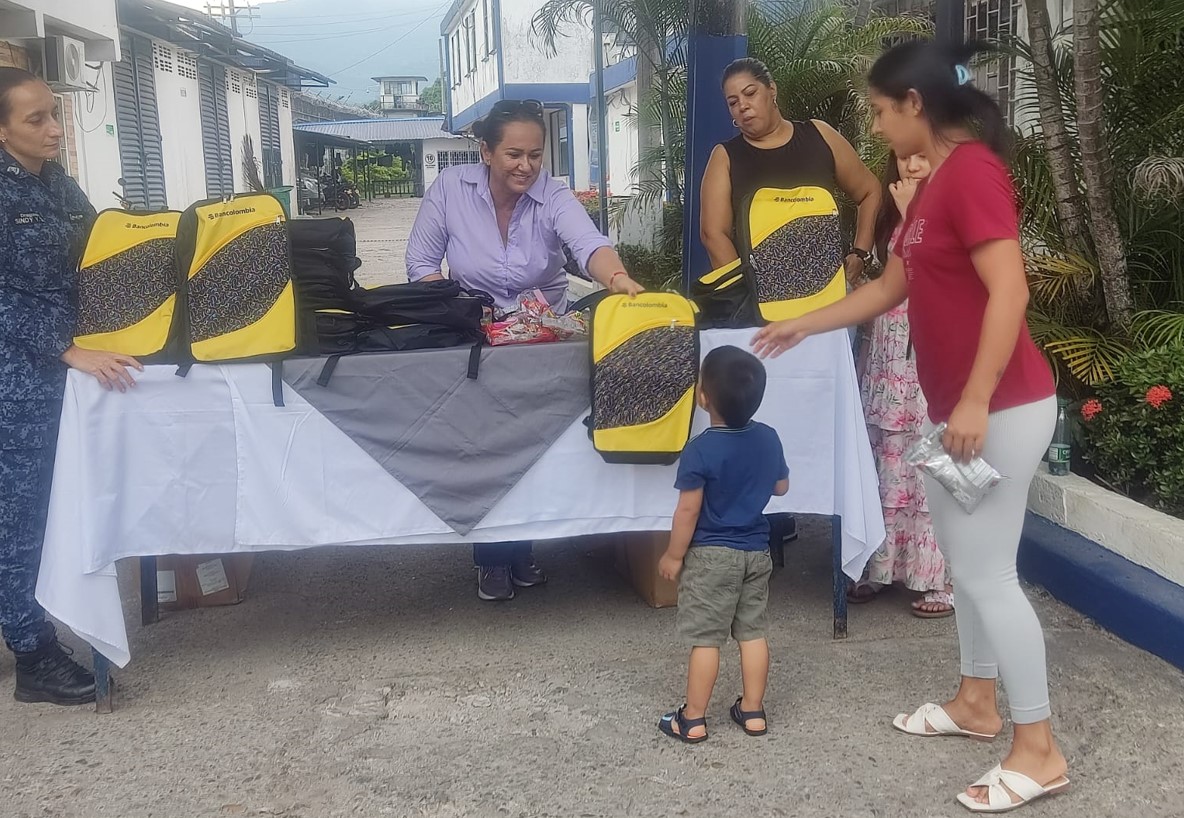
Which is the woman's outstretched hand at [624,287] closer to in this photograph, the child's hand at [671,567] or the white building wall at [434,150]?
the child's hand at [671,567]

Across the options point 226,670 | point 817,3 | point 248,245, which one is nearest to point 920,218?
point 248,245

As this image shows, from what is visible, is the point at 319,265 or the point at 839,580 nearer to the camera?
the point at 319,265

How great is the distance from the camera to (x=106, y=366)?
3.07m

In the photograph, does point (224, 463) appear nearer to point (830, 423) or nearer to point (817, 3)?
point (830, 423)

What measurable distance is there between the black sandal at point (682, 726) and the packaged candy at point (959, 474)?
926mm

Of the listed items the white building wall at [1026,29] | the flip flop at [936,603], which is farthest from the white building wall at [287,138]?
the flip flop at [936,603]

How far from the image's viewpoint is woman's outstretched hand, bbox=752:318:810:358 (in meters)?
3.05

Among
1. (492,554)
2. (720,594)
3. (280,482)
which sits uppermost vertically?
(280,482)

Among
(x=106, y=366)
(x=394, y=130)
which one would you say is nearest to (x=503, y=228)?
(x=106, y=366)

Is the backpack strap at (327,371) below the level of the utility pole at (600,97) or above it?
below

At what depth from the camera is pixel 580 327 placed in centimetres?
347

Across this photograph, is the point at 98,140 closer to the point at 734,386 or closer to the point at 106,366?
the point at 106,366

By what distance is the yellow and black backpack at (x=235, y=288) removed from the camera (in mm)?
3141

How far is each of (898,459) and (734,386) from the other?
1.24 metres
